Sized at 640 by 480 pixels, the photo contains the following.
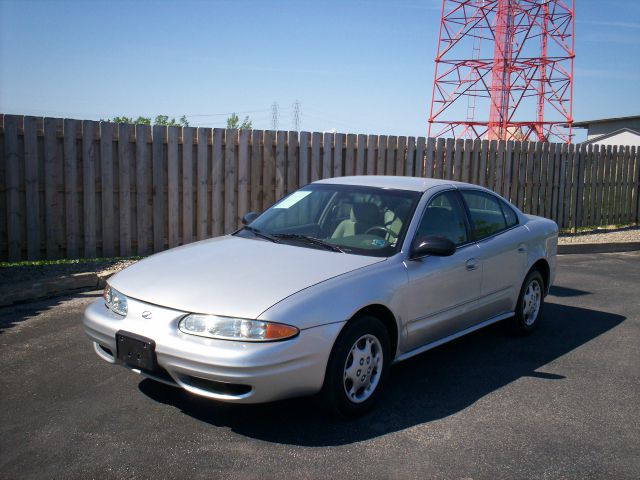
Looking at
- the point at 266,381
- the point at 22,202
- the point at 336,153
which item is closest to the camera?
the point at 266,381

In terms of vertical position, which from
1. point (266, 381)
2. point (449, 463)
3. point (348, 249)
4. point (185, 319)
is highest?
point (348, 249)

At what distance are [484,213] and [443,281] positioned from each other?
4.30 feet

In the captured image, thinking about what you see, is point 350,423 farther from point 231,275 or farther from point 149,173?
point 149,173

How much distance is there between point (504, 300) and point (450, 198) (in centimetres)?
114

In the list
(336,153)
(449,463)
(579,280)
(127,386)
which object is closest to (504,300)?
(449,463)

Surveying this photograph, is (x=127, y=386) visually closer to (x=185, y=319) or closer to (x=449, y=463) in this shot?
(x=185, y=319)

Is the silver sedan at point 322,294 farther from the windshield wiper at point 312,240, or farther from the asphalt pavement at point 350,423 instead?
the asphalt pavement at point 350,423

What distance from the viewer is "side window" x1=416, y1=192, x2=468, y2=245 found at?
517cm

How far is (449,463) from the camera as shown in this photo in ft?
12.1

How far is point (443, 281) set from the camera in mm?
4973

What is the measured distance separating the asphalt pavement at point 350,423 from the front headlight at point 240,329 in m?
0.67

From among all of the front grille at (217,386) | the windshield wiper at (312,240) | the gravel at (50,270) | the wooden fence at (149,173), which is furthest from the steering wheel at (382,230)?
the wooden fence at (149,173)

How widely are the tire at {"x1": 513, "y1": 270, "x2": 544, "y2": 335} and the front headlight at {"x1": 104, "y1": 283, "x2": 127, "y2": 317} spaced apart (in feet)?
12.4

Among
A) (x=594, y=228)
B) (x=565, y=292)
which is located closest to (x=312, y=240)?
(x=565, y=292)
